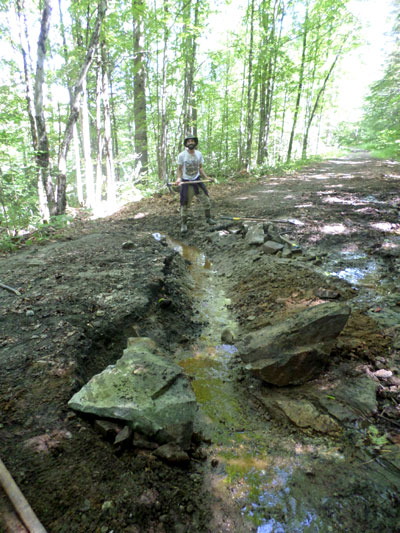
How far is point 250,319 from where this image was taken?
378 cm

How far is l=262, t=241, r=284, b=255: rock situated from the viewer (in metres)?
5.30

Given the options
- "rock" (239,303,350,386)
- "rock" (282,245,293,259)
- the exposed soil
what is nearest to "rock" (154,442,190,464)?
the exposed soil

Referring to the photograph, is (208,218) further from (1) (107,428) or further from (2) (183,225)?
(1) (107,428)

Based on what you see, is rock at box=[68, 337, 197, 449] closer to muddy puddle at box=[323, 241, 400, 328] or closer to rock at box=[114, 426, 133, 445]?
rock at box=[114, 426, 133, 445]

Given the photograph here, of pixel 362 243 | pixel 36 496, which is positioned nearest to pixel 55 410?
pixel 36 496

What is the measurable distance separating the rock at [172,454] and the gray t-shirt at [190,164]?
621cm

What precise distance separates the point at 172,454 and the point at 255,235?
4581 millimetres

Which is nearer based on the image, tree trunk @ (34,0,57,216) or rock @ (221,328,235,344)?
rock @ (221,328,235,344)

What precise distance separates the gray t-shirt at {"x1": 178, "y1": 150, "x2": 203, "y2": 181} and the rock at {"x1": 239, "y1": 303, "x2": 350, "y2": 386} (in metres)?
5.20

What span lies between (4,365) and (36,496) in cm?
129

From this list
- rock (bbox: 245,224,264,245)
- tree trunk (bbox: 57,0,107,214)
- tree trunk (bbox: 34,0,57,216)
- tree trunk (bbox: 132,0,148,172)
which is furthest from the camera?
tree trunk (bbox: 132,0,148,172)

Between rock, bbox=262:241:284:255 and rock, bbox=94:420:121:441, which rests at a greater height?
rock, bbox=262:241:284:255

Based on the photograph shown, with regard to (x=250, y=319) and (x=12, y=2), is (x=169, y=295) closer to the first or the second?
(x=250, y=319)

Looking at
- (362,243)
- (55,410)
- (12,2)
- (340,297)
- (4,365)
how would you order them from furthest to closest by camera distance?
(12,2) → (362,243) → (340,297) → (4,365) → (55,410)
